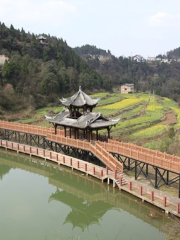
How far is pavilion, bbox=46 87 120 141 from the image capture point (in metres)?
31.2

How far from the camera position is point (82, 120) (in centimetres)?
3195

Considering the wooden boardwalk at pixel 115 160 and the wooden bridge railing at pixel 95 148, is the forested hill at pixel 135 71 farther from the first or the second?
the wooden bridge railing at pixel 95 148

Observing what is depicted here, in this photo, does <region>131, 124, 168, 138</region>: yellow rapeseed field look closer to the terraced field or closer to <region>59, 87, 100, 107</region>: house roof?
the terraced field

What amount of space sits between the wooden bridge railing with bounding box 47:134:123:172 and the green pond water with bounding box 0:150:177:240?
2134 millimetres

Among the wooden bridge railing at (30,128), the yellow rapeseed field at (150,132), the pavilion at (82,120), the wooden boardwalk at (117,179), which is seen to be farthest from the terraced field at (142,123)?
the wooden bridge railing at (30,128)

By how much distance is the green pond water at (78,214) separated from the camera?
1920 cm

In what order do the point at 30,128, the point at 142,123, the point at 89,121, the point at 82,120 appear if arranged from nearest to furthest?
1. the point at 89,121
2. the point at 82,120
3. the point at 30,128
4. the point at 142,123

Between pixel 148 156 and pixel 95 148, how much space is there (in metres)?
6.74

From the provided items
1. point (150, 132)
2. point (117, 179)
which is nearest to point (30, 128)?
point (150, 132)

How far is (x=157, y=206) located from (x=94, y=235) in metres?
5.33

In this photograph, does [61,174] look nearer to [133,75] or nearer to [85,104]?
[85,104]

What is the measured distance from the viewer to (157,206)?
70.5 feet

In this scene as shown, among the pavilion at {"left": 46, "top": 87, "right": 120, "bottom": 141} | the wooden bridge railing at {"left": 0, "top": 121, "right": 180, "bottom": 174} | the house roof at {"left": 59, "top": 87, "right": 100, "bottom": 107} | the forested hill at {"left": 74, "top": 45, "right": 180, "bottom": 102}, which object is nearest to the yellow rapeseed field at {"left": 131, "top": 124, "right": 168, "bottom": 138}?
the pavilion at {"left": 46, "top": 87, "right": 120, "bottom": 141}

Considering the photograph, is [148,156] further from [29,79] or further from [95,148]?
[29,79]
